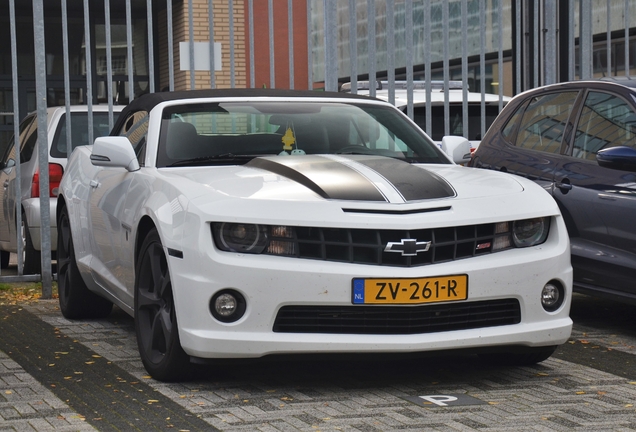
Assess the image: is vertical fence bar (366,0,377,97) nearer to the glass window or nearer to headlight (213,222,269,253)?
the glass window

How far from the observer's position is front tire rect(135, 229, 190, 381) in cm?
570

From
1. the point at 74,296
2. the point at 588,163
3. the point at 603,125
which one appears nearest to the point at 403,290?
the point at 588,163

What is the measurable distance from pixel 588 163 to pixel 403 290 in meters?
2.81

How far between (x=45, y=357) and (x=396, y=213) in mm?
2362

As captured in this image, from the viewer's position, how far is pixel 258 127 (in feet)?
22.4

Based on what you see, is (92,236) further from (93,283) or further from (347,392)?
(347,392)

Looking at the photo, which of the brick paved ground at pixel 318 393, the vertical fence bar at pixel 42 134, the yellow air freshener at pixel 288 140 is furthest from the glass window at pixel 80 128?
the yellow air freshener at pixel 288 140

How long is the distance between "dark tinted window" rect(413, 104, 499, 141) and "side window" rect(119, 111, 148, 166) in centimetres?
538

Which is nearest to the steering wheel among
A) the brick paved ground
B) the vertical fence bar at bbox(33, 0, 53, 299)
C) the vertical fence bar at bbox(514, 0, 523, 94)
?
the brick paved ground

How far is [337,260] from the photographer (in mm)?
5434

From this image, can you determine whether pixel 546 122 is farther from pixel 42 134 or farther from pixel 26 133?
pixel 26 133

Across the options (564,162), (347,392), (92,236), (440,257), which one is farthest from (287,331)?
(564,162)

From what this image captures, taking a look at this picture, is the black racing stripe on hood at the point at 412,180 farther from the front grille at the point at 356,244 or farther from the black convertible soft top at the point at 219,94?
the black convertible soft top at the point at 219,94

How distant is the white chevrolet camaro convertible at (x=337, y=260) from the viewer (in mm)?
5395
